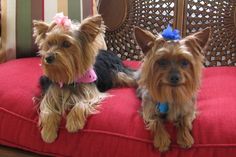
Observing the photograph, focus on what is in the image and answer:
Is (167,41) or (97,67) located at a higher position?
(167,41)

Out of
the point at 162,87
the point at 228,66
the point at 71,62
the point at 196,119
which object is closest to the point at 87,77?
the point at 71,62

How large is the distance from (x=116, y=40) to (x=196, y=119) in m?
1.05

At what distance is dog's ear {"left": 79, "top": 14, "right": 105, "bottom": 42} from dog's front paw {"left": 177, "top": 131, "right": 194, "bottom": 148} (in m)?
0.58

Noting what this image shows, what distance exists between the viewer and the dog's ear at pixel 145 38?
5.32 feet

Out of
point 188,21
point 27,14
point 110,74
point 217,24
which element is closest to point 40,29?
point 110,74

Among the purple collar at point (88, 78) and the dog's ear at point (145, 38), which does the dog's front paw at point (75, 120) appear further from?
the dog's ear at point (145, 38)

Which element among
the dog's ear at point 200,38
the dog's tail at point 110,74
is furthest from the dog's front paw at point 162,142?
the dog's tail at point 110,74

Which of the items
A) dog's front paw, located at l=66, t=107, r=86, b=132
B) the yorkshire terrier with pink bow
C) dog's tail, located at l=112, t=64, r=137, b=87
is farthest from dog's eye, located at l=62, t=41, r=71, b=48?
dog's tail, located at l=112, t=64, r=137, b=87

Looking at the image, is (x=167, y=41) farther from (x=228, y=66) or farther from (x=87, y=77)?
(x=228, y=66)

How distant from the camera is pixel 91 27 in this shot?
1.77 m

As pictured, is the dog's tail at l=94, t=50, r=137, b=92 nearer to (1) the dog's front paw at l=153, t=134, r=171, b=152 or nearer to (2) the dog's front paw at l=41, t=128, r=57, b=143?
(2) the dog's front paw at l=41, t=128, r=57, b=143

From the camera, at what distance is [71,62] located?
176 centimetres

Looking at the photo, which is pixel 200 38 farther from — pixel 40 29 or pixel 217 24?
pixel 217 24

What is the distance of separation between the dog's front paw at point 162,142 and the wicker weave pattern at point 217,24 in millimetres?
1003
